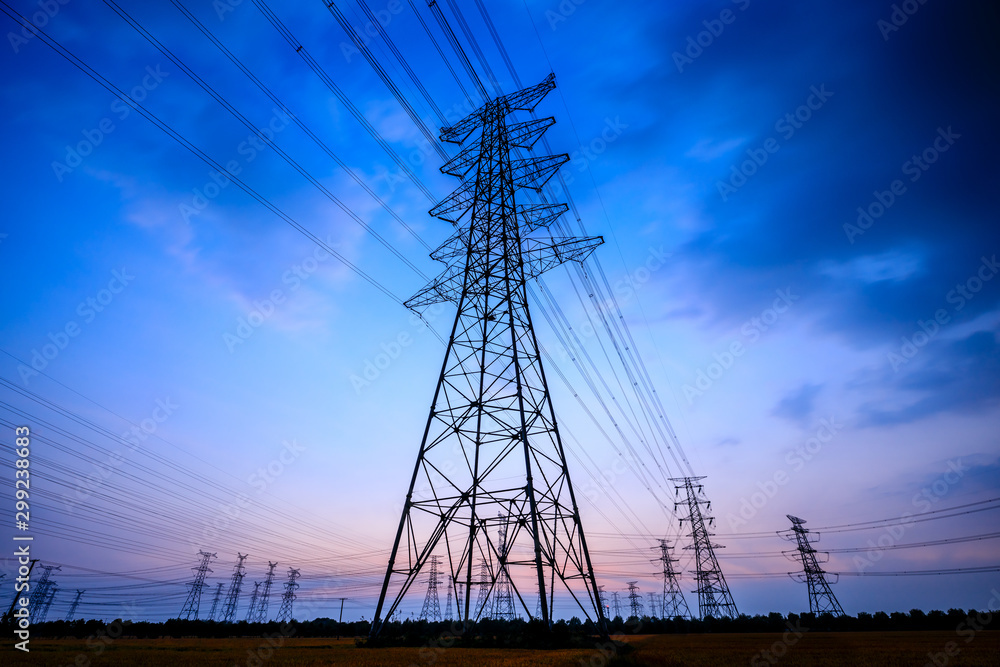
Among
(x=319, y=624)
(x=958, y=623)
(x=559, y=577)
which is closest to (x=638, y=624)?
(x=958, y=623)

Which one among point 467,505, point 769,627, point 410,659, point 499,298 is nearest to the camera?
point 410,659

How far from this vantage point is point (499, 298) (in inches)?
861

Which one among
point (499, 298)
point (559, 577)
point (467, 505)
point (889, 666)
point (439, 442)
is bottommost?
point (889, 666)

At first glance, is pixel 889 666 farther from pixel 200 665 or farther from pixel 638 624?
pixel 638 624

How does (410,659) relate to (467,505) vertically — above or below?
below

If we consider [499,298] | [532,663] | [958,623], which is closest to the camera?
[532,663]

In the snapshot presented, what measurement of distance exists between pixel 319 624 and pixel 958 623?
71.1m

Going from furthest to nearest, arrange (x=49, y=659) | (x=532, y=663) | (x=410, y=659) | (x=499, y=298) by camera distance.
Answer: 1. (x=499, y=298)
2. (x=49, y=659)
3. (x=410, y=659)
4. (x=532, y=663)

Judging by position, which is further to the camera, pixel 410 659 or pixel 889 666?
pixel 889 666

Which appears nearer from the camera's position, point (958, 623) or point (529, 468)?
point (529, 468)

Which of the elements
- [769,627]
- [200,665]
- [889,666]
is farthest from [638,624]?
[200,665]

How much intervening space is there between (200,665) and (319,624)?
147 ft

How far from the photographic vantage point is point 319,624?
50.3m

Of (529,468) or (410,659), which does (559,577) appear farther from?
(410,659)
